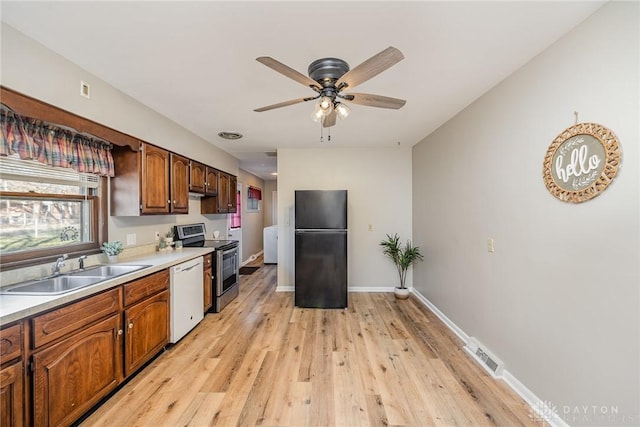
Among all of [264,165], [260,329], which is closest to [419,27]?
[260,329]

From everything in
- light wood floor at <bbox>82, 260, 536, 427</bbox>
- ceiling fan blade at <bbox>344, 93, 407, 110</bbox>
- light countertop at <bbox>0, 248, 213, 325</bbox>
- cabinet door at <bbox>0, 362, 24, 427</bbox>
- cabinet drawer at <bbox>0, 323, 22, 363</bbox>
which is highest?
ceiling fan blade at <bbox>344, 93, 407, 110</bbox>

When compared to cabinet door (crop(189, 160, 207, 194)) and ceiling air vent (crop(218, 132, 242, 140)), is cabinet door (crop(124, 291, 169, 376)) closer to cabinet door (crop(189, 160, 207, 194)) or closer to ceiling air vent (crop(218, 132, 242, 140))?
cabinet door (crop(189, 160, 207, 194))

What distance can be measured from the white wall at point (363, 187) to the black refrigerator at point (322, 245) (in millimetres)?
755

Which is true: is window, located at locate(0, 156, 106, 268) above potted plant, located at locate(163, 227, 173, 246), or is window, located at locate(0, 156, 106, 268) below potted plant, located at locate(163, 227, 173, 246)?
above

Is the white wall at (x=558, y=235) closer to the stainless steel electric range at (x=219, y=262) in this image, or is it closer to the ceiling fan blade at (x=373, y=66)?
the ceiling fan blade at (x=373, y=66)

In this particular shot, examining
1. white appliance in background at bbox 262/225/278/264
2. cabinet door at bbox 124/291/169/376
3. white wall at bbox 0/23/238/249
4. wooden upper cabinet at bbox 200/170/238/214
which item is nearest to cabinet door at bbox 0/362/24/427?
cabinet door at bbox 124/291/169/376

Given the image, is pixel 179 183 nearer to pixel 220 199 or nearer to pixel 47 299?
pixel 220 199

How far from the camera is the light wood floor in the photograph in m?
1.83

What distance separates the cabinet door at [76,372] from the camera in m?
1.50

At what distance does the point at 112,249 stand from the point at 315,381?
2.14 m

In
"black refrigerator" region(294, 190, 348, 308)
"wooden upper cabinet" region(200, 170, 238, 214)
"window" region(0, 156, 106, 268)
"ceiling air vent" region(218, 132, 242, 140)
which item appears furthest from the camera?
"wooden upper cabinet" region(200, 170, 238, 214)

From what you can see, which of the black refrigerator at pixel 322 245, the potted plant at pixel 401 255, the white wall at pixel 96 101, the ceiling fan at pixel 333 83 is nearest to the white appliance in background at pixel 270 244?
the white wall at pixel 96 101

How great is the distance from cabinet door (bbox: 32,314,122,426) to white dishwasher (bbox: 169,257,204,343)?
695 mm

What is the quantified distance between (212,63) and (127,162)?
1.40m
